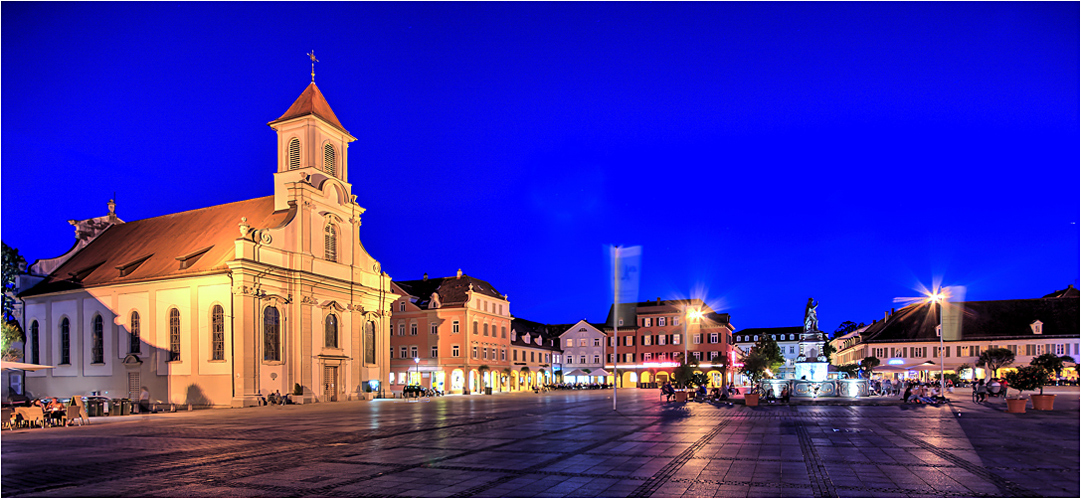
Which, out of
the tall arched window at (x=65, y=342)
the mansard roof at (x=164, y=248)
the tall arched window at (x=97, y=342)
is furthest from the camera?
the tall arched window at (x=65, y=342)

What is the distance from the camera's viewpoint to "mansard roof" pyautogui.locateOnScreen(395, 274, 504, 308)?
7550cm

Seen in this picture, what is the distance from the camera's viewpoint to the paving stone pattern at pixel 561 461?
10.3 meters

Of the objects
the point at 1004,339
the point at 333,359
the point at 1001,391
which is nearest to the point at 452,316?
the point at 333,359

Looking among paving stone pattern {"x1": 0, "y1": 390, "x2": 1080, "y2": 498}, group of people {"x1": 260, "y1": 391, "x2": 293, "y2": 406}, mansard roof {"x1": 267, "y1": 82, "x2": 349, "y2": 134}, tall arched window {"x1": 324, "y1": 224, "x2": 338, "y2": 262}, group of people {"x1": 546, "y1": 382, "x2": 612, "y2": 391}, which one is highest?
mansard roof {"x1": 267, "y1": 82, "x2": 349, "y2": 134}

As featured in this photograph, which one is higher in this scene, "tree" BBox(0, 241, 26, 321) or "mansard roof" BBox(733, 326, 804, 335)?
"tree" BBox(0, 241, 26, 321)

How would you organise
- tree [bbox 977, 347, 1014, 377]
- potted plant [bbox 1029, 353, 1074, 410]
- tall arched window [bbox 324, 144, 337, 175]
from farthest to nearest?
tree [bbox 977, 347, 1014, 377], tall arched window [bbox 324, 144, 337, 175], potted plant [bbox 1029, 353, 1074, 410]

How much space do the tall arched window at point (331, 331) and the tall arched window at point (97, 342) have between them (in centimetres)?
1360

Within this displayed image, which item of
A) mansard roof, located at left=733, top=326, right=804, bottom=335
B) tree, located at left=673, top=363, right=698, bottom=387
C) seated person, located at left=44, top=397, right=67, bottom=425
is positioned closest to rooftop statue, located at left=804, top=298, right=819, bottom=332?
tree, located at left=673, top=363, right=698, bottom=387

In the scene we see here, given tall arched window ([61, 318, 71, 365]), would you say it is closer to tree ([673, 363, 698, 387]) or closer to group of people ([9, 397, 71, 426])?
group of people ([9, 397, 71, 426])

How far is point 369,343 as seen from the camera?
5788 cm

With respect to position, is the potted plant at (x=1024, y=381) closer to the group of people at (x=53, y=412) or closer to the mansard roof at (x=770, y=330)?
Result: the group of people at (x=53, y=412)

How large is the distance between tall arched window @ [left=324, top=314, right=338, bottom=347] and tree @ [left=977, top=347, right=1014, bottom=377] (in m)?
61.1

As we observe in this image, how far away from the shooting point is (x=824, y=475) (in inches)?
448

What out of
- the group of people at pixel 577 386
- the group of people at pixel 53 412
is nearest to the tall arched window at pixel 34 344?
the group of people at pixel 53 412
